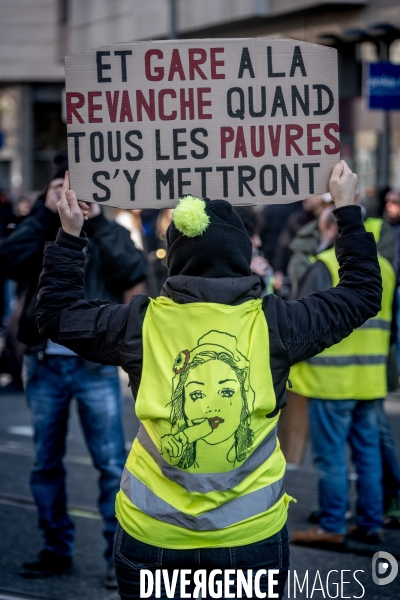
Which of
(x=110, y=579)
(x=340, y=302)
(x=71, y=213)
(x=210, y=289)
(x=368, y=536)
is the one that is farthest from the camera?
(x=368, y=536)

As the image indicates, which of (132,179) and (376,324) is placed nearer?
(132,179)

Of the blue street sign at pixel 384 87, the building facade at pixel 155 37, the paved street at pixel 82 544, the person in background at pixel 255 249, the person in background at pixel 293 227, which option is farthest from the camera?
the building facade at pixel 155 37

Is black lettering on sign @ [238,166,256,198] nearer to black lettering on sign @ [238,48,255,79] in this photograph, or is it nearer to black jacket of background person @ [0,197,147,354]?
black lettering on sign @ [238,48,255,79]

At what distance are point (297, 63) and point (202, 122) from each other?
354 mm

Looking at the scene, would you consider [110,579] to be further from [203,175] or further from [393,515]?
[203,175]

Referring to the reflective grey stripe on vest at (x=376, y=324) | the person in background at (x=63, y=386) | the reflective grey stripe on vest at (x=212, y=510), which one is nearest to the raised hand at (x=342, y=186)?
the reflective grey stripe on vest at (x=212, y=510)

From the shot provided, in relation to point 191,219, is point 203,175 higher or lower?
higher

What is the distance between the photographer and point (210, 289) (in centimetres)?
287

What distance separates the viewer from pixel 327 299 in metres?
3.01

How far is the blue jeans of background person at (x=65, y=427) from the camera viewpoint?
4.89m

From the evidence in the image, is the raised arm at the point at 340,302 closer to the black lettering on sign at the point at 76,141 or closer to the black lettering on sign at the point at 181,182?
the black lettering on sign at the point at 181,182

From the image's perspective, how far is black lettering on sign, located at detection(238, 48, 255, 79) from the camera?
3266 millimetres

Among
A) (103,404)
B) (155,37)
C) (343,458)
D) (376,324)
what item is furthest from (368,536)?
(155,37)

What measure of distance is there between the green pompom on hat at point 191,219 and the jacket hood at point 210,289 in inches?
5.3
